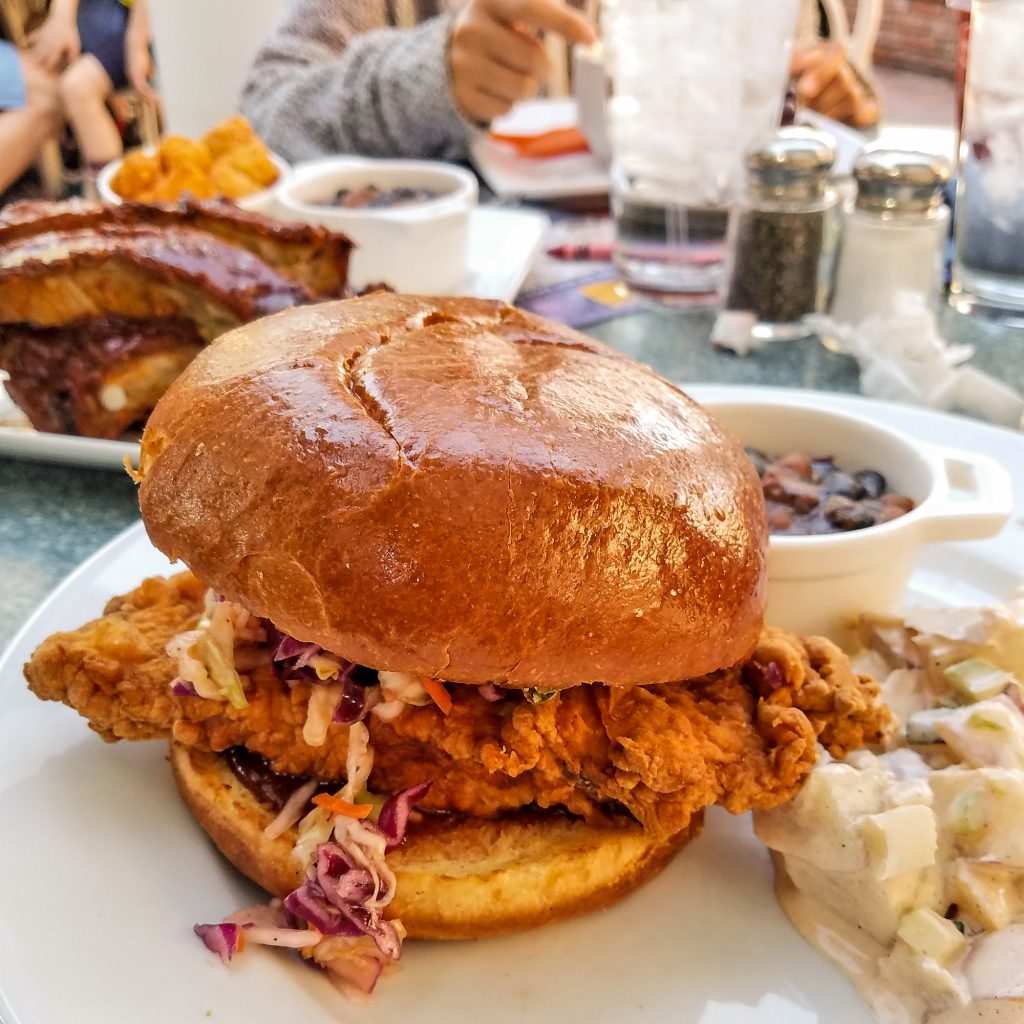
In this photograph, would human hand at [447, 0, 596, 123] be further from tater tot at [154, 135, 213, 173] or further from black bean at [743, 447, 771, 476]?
black bean at [743, 447, 771, 476]

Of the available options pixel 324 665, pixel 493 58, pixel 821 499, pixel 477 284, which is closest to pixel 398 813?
pixel 324 665

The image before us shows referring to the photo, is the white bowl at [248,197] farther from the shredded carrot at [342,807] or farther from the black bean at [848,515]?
the shredded carrot at [342,807]

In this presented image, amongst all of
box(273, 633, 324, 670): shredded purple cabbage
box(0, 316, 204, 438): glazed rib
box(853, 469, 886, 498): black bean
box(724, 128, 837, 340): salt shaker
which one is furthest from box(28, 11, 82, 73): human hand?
box(273, 633, 324, 670): shredded purple cabbage

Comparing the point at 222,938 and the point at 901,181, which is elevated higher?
the point at 901,181

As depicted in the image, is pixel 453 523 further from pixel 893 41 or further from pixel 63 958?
pixel 893 41

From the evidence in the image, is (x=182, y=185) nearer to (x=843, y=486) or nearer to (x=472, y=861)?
(x=843, y=486)

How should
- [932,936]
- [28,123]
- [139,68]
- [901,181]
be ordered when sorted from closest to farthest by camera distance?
[932,936], [901,181], [28,123], [139,68]

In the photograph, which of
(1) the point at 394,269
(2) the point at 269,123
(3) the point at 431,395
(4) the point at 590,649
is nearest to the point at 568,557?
(4) the point at 590,649
